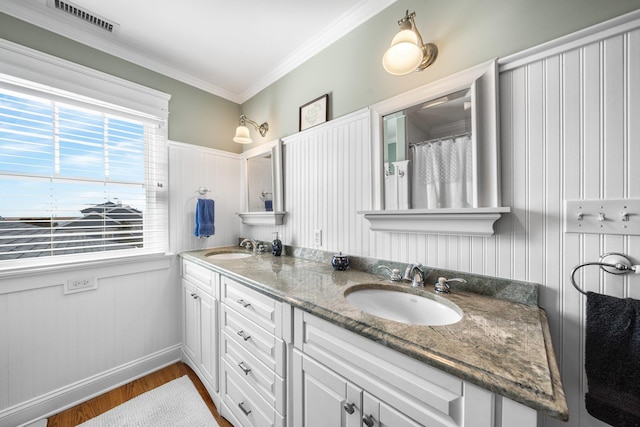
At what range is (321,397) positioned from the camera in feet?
2.92

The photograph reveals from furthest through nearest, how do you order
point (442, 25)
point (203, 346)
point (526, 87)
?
point (203, 346) → point (442, 25) → point (526, 87)

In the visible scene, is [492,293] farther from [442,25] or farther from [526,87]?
[442,25]

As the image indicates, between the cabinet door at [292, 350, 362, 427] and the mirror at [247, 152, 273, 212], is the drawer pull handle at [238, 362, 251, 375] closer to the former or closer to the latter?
the cabinet door at [292, 350, 362, 427]

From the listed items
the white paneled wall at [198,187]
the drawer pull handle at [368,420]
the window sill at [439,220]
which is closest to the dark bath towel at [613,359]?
the window sill at [439,220]

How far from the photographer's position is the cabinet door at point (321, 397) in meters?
0.79

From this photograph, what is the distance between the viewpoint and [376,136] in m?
1.35

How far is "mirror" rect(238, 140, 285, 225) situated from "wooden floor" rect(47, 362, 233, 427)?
52.8 inches

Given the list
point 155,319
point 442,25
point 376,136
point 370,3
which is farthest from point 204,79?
point 155,319

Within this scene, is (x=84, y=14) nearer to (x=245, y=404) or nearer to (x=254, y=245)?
(x=254, y=245)

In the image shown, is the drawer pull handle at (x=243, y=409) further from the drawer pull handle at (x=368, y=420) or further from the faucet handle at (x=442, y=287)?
the faucet handle at (x=442, y=287)

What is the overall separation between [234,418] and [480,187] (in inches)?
71.9

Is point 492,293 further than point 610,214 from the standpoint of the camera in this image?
Yes

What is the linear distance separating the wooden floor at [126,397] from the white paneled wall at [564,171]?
69.6 inches

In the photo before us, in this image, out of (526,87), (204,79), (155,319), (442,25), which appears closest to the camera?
(526,87)
